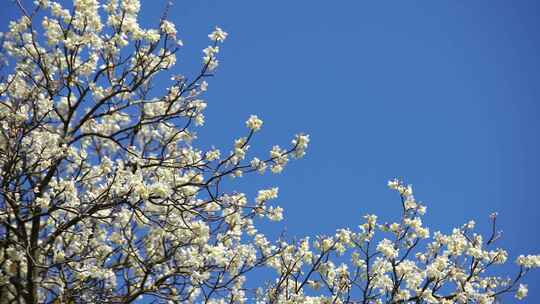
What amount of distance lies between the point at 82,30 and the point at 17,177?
2594 mm

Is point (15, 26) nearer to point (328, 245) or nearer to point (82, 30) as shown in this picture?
point (82, 30)

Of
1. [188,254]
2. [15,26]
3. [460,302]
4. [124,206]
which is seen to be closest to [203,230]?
[188,254]

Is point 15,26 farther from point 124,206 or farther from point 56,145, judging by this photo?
point 124,206

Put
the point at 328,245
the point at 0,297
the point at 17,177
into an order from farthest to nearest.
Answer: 1. the point at 328,245
2. the point at 0,297
3. the point at 17,177

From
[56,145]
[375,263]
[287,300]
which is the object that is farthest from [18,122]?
[375,263]

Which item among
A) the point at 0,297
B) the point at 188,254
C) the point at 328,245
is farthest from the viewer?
the point at 328,245

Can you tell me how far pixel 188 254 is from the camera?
927 centimetres

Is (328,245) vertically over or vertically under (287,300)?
over

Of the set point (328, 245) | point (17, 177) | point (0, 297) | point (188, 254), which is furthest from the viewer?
point (328, 245)

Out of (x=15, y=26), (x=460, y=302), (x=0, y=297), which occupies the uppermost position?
(x=15, y=26)

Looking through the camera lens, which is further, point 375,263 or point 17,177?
point 375,263

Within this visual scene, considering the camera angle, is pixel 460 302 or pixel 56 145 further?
pixel 460 302

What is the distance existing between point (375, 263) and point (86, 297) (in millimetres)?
4554

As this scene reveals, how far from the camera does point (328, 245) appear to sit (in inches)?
416
